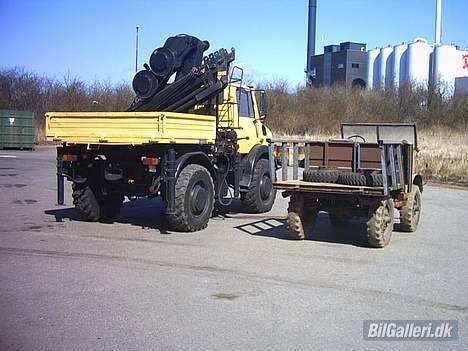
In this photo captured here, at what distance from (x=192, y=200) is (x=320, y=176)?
236 cm

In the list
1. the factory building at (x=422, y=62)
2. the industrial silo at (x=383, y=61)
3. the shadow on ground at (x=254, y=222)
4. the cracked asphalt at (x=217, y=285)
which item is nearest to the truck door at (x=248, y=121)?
the shadow on ground at (x=254, y=222)

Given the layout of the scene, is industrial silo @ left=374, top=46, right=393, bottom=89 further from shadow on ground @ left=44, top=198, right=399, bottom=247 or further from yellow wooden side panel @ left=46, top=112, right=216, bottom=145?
yellow wooden side panel @ left=46, top=112, right=216, bottom=145

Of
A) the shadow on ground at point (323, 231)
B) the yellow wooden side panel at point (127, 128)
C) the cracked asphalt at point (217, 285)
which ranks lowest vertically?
the cracked asphalt at point (217, 285)

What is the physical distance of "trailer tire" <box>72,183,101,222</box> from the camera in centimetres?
1217

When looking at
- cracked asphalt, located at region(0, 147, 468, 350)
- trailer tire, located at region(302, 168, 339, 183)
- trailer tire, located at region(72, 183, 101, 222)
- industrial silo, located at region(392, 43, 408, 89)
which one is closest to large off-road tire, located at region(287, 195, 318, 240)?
cracked asphalt, located at region(0, 147, 468, 350)

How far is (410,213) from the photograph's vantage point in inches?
462

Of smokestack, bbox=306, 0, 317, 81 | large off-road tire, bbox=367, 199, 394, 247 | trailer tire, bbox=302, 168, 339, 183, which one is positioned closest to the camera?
large off-road tire, bbox=367, 199, 394, 247

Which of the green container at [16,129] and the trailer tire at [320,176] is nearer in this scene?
the trailer tire at [320,176]

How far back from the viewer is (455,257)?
31.4 feet

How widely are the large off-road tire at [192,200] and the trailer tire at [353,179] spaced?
2616 mm

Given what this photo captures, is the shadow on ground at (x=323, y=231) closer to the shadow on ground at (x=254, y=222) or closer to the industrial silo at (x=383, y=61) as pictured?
the shadow on ground at (x=254, y=222)

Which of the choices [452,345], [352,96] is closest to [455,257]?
[452,345]

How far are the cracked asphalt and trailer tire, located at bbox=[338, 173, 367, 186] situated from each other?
107 cm

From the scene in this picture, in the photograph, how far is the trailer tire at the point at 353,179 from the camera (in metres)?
10.3
